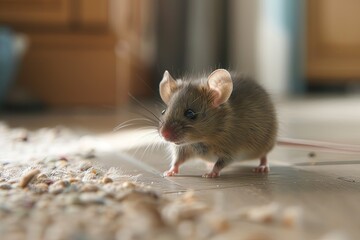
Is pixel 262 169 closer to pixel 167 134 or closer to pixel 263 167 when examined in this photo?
pixel 263 167

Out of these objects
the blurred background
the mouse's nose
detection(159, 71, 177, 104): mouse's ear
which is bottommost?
the blurred background

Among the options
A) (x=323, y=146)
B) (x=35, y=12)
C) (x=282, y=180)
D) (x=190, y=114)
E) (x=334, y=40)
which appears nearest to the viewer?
(x=282, y=180)

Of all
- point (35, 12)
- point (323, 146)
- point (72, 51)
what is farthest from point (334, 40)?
point (323, 146)

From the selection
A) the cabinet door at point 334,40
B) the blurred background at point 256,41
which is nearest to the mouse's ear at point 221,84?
the blurred background at point 256,41

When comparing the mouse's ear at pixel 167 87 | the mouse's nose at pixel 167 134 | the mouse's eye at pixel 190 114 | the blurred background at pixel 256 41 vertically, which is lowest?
the blurred background at pixel 256 41

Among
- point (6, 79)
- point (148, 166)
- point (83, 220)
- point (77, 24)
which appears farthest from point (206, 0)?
point (83, 220)

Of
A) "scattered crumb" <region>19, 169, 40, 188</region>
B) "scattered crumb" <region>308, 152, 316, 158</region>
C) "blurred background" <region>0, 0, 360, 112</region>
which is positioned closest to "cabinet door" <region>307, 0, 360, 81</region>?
"blurred background" <region>0, 0, 360, 112</region>

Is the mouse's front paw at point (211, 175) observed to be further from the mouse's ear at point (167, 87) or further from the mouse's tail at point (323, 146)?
the mouse's tail at point (323, 146)

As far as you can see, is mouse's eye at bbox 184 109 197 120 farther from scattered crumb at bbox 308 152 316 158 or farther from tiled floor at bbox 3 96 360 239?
scattered crumb at bbox 308 152 316 158
